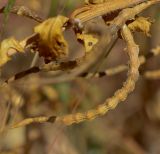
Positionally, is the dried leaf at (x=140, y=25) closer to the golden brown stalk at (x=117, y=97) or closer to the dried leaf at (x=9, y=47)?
the golden brown stalk at (x=117, y=97)

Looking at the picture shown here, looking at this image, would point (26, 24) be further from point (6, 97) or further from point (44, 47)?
point (44, 47)

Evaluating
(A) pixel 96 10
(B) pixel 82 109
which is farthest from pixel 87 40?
(B) pixel 82 109

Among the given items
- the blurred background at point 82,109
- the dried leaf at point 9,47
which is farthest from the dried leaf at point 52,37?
the blurred background at point 82,109

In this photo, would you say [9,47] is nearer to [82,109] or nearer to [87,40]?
[87,40]

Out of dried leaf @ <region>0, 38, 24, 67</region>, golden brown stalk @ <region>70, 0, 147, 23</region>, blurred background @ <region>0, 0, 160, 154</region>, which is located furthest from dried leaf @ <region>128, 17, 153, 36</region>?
blurred background @ <region>0, 0, 160, 154</region>

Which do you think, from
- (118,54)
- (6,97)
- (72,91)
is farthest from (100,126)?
(6,97)

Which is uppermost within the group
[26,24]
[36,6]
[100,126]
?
[36,6]

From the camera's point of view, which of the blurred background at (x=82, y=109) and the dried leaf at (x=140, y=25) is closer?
the dried leaf at (x=140, y=25)
